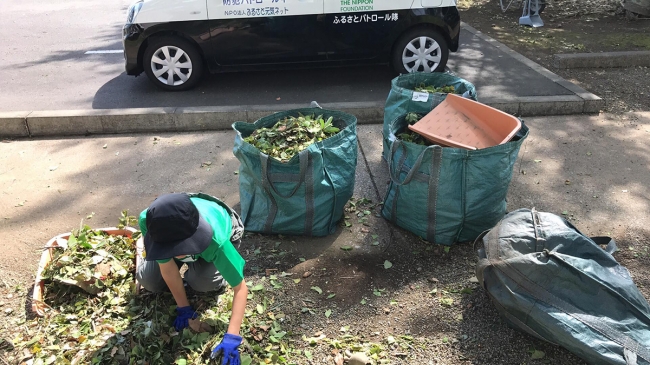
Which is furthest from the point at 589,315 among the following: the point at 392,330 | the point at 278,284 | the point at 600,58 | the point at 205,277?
the point at 600,58

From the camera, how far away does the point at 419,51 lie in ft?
19.8

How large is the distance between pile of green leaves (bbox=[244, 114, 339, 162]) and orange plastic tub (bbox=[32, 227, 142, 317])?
1.02 m

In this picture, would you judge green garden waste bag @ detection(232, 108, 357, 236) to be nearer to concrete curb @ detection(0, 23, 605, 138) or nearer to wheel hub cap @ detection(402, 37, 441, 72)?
concrete curb @ detection(0, 23, 605, 138)

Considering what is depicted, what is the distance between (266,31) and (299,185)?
302cm

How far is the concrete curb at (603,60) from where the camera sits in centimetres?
681

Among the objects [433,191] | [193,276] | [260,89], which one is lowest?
[193,276]

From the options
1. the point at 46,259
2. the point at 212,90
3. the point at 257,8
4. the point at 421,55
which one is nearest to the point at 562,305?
the point at 46,259

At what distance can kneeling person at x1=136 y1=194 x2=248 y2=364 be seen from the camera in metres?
2.20

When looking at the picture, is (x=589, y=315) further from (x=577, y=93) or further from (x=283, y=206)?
(x=577, y=93)

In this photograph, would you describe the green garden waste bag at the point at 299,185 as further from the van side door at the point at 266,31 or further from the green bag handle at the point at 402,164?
the van side door at the point at 266,31

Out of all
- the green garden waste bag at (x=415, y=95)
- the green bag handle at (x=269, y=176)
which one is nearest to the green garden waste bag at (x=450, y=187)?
the green bag handle at (x=269, y=176)

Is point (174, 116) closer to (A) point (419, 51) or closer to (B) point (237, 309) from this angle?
(A) point (419, 51)

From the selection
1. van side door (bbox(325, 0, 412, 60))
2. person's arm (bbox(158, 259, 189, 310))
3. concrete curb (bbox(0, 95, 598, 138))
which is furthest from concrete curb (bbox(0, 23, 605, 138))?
person's arm (bbox(158, 259, 189, 310))

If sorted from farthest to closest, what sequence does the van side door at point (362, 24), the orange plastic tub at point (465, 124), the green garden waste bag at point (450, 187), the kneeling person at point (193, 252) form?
the van side door at point (362, 24), the orange plastic tub at point (465, 124), the green garden waste bag at point (450, 187), the kneeling person at point (193, 252)
